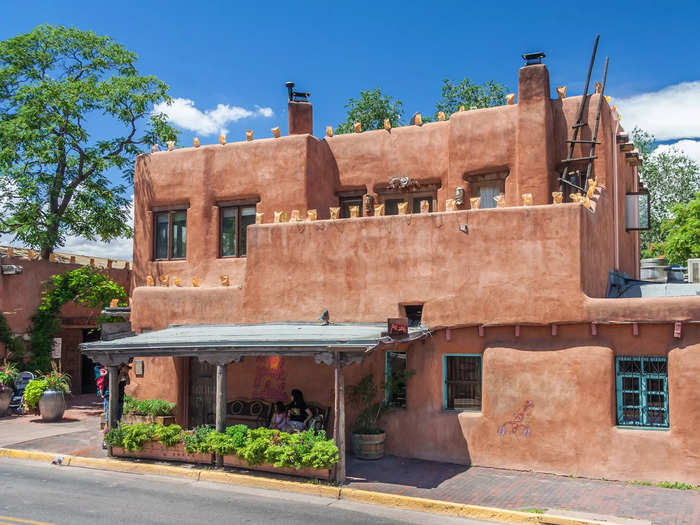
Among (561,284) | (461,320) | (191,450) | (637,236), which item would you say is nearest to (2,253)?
(191,450)

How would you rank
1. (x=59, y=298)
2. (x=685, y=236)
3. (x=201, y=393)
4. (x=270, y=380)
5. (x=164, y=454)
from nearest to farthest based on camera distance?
(x=164, y=454) → (x=270, y=380) → (x=201, y=393) → (x=59, y=298) → (x=685, y=236)

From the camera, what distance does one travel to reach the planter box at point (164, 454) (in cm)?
1410

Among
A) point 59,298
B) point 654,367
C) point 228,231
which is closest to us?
point 654,367

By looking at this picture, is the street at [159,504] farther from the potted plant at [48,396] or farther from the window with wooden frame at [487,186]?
the window with wooden frame at [487,186]

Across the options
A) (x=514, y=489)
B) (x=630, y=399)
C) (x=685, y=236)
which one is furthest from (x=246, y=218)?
(x=685, y=236)

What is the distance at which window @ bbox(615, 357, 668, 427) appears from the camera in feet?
42.1

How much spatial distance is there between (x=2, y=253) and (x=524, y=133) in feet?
64.1

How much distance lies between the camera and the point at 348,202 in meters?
20.2

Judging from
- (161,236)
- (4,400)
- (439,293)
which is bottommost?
(4,400)

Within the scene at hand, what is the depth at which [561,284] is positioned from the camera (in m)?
13.7

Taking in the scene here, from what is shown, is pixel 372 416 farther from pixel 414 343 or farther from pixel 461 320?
pixel 461 320

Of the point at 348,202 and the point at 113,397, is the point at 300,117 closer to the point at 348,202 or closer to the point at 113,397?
the point at 348,202

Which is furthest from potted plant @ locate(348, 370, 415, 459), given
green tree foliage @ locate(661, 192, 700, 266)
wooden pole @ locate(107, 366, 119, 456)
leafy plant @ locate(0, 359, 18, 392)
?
green tree foliage @ locate(661, 192, 700, 266)

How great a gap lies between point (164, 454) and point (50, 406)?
24.3 ft
